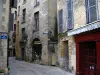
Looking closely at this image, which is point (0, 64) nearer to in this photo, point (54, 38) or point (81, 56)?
point (81, 56)

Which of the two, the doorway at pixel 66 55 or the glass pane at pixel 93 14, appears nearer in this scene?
the glass pane at pixel 93 14

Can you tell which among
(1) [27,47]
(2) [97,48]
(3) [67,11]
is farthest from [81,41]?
(1) [27,47]

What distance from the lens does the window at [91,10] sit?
455 inches

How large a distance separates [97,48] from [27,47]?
45.7 ft

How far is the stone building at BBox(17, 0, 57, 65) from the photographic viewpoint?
20266mm

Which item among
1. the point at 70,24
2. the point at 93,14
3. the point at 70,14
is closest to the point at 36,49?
the point at 70,24

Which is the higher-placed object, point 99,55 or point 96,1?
point 96,1

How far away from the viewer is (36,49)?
22.6 metres

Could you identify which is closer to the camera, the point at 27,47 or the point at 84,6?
the point at 84,6

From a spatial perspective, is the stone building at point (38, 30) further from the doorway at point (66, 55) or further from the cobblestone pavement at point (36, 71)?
the doorway at point (66, 55)

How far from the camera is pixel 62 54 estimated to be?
53.6 feet

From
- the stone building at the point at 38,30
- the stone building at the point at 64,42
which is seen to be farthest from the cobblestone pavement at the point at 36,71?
the stone building at the point at 38,30

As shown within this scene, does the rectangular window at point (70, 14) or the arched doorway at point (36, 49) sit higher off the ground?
the rectangular window at point (70, 14)

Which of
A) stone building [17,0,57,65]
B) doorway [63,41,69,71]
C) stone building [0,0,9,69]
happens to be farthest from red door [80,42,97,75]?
stone building [17,0,57,65]
